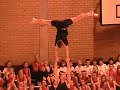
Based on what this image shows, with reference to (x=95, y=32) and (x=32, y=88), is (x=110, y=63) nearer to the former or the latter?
(x=95, y=32)

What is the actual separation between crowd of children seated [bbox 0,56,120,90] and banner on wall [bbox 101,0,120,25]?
129cm

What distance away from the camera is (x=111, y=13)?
11.5 m

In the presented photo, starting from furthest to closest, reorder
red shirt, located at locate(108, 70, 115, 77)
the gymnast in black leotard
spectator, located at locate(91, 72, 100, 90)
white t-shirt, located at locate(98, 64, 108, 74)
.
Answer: white t-shirt, located at locate(98, 64, 108, 74)
red shirt, located at locate(108, 70, 115, 77)
spectator, located at locate(91, 72, 100, 90)
the gymnast in black leotard

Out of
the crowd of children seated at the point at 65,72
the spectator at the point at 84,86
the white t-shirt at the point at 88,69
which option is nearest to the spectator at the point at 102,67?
the crowd of children seated at the point at 65,72

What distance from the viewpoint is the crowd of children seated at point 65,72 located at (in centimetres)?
961

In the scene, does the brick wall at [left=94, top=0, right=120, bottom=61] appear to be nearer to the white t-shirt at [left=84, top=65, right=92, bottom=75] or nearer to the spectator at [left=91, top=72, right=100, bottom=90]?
the white t-shirt at [left=84, top=65, right=92, bottom=75]

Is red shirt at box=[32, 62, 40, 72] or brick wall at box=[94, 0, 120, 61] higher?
brick wall at box=[94, 0, 120, 61]

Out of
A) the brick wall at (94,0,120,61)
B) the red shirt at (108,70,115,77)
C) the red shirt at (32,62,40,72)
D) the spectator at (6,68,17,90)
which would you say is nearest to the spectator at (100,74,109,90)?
the red shirt at (108,70,115,77)

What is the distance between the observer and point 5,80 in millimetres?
9984

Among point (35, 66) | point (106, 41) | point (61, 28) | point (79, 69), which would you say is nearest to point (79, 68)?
point (79, 69)

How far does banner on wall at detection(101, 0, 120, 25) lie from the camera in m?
11.5

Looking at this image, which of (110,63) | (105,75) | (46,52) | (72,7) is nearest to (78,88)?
(105,75)

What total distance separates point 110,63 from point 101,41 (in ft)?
4.56

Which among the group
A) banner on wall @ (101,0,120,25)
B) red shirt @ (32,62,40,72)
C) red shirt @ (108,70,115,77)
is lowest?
red shirt @ (108,70,115,77)
